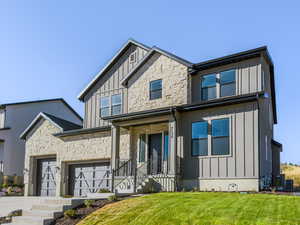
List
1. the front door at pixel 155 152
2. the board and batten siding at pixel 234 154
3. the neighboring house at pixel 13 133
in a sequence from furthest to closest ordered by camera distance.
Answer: the neighboring house at pixel 13 133
the front door at pixel 155 152
the board and batten siding at pixel 234 154

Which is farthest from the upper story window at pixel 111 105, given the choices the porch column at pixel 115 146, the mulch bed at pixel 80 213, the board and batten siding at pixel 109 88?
the mulch bed at pixel 80 213

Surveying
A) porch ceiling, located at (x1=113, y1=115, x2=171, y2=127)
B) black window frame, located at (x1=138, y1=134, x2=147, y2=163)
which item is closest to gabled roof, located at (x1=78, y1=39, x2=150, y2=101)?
porch ceiling, located at (x1=113, y1=115, x2=171, y2=127)

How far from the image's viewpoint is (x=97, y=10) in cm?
1529

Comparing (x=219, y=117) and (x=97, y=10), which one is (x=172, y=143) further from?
(x=97, y=10)

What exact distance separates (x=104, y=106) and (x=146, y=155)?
5439 millimetres

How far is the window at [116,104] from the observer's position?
22.5m

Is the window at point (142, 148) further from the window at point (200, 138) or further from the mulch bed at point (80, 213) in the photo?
the mulch bed at point (80, 213)

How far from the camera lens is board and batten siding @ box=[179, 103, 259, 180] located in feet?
50.6

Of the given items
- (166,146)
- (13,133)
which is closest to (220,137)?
(166,146)

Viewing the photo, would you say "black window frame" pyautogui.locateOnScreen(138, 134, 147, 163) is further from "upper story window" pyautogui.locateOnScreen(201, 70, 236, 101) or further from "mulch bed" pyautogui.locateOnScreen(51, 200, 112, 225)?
"mulch bed" pyautogui.locateOnScreen(51, 200, 112, 225)

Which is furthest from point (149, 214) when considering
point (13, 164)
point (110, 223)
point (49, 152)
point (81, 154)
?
point (13, 164)

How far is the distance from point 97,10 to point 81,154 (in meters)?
10.4

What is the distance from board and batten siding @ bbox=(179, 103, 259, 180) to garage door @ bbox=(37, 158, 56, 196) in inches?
436

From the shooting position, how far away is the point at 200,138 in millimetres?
17000
